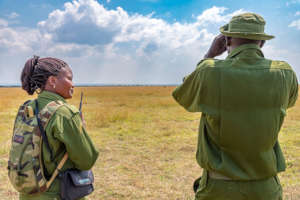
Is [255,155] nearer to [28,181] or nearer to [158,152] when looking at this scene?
[28,181]

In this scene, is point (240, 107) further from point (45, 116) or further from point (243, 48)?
point (45, 116)

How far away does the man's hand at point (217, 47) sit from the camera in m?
1.91

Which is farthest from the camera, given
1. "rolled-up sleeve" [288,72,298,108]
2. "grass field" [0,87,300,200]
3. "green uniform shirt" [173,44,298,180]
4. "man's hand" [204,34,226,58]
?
"grass field" [0,87,300,200]

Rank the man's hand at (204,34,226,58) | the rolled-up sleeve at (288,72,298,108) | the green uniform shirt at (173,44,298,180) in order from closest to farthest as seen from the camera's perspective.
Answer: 1. the green uniform shirt at (173,44,298,180)
2. the rolled-up sleeve at (288,72,298,108)
3. the man's hand at (204,34,226,58)

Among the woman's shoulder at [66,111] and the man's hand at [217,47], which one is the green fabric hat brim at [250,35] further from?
the woman's shoulder at [66,111]

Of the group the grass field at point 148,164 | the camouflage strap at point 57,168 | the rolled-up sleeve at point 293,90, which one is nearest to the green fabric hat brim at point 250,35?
the rolled-up sleeve at point 293,90

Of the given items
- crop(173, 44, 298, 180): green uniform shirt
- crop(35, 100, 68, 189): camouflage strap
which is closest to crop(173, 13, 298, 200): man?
crop(173, 44, 298, 180): green uniform shirt

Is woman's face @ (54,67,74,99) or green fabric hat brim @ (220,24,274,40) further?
woman's face @ (54,67,74,99)

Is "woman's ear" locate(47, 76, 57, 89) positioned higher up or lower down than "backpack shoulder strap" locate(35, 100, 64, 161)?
higher up

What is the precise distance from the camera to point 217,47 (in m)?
1.93

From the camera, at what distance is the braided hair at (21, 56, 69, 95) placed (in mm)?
1936

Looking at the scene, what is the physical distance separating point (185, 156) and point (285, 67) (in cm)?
546

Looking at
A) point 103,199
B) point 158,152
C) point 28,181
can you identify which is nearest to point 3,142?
point 158,152

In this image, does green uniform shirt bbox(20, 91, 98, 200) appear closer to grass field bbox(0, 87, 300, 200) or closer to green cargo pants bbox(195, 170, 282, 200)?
green cargo pants bbox(195, 170, 282, 200)
